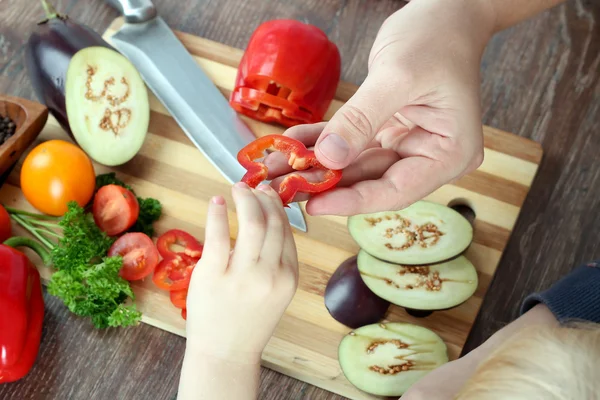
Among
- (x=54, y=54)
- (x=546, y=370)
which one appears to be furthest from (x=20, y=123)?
(x=546, y=370)

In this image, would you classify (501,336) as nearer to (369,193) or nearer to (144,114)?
(369,193)

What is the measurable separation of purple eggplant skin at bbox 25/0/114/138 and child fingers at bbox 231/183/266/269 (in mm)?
766

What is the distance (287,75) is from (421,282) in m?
0.64

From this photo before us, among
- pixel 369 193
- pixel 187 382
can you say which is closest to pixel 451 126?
pixel 369 193

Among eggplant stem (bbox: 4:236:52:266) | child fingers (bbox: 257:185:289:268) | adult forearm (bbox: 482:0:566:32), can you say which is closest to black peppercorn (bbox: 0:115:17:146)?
eggplant stem (bbox: 4:236:52:266)

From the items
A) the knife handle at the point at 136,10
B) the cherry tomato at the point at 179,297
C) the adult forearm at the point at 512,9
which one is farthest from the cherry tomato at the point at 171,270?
the adult forearm at the point at 512,9

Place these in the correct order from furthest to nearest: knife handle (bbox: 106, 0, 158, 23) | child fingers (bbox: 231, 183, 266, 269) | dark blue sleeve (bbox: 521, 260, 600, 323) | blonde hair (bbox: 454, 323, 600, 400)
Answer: knife handle (bbox: 106, 0, 158, 23) → dark blue sleeve (bbox: 521, 260, 600, 323) → child fingers (bbox: 231, 183, 266, 269) → blonde hair (bbox: 454, 323, 600, 400)

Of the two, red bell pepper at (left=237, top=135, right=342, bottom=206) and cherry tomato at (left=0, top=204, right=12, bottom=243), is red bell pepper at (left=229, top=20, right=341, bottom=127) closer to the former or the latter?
red bell pepper at (left=237, top=135, right=342, bottom=206)

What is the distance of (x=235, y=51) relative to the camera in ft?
6.10

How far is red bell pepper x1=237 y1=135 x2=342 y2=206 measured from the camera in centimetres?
123

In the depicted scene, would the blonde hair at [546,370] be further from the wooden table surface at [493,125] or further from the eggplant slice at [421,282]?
the wooden table surface at [493,125]

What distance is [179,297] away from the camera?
4.90 ft

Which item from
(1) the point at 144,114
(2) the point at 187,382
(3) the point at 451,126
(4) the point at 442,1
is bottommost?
(2) the point at 187,382

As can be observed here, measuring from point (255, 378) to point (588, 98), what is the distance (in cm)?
127
